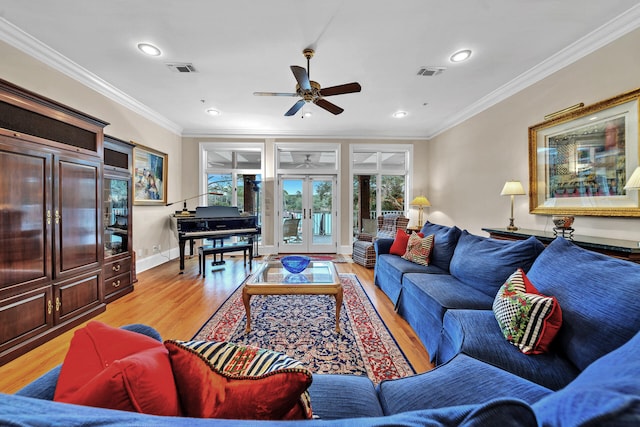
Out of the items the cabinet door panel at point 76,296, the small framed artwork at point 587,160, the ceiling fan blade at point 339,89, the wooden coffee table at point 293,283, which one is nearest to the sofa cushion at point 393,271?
the wooden coffee table at point 293,283

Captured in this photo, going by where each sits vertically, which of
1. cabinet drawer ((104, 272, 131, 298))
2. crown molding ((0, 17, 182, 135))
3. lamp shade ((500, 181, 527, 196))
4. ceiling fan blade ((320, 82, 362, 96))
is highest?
crown molding ((0, 17, 182, 135))

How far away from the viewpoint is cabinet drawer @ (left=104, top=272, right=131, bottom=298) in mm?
3096

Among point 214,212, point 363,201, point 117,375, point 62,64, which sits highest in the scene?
point 62,64

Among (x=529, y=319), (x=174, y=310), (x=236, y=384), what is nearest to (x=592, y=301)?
(x=529, y=319)

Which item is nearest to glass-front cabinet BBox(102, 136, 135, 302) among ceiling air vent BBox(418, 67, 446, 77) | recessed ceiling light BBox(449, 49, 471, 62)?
ceiling air vent BBox(418, 67, 446, 77)

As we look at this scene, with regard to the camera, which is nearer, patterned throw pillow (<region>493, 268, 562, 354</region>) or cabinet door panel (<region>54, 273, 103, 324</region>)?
patterned throw pillow (<region>493, 268, 562, 354</region>)

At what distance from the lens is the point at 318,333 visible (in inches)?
93.4

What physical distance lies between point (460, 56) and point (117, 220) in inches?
183

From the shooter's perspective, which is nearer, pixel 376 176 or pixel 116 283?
pixel 116 283

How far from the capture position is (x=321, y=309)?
2893 mm

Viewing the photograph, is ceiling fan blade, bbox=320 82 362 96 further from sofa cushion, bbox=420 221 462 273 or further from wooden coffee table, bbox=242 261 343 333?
wooden coffee table, bbox=242 261 343 333

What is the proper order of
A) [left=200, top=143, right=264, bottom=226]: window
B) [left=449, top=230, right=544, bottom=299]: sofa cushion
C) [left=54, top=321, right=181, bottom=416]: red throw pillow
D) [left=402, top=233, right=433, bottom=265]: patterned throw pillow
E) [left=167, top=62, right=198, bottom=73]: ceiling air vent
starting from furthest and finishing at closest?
[left=200, top=143, right=264, bottom=226]: window
[left=167, top=62, right=198, bottom=73]: ceiling air vent
[left=402, top=233, right=433, bottom=265]: patterned throw pillow
[left=449, top=230, right=544, bottom=299]: sofa cushion
[left=54, top=321, right=181, bottom=416]: red throw pillow

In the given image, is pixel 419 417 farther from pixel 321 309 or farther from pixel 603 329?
pixel 321 309

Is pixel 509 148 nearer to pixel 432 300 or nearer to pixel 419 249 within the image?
pixel 419 249
